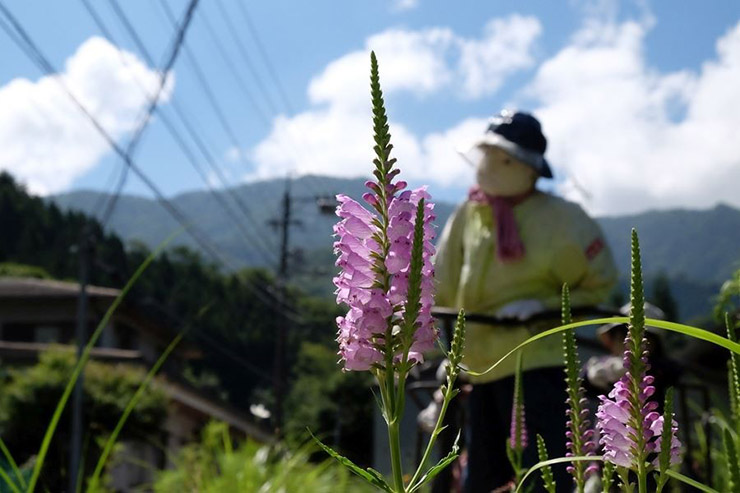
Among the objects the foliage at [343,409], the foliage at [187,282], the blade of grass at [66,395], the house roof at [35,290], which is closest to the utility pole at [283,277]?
the house roof at [35,290]

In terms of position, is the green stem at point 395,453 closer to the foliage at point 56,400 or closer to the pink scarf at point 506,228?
the pink scarf at point 506,228

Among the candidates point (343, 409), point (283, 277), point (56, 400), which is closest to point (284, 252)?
point (283, 277)

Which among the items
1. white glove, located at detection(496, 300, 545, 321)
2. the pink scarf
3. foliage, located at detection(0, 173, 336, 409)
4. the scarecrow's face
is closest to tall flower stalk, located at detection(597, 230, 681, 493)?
white glove, located at detection(496, 300, 545, 321)

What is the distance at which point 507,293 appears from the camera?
3693 millimetres

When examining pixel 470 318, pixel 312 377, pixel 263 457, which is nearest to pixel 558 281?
pixel 470 318

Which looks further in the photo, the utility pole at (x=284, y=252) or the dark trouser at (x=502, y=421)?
the utility pole at (x=284, y=252)

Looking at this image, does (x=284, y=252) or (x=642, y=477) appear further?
(x=284, y=252)

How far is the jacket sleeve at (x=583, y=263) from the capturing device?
11.9ft

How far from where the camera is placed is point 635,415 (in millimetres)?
957

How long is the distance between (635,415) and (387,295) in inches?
10.3

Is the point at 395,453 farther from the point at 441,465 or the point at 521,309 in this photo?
the point at 521,309

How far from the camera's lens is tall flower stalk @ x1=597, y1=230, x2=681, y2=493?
89cm

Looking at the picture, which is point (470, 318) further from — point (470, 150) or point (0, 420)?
point (0, 420)

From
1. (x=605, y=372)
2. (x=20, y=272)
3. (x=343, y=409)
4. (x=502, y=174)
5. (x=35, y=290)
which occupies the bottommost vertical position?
(x=343, y=409)
